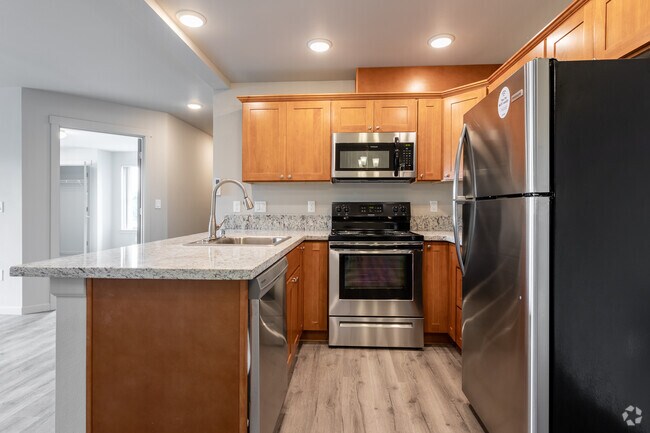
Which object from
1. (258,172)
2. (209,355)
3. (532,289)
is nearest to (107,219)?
(258,172)

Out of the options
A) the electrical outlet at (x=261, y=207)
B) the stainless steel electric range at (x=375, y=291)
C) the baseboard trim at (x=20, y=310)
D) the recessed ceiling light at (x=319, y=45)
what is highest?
the recessed ceiling light at (x=319, y=45)

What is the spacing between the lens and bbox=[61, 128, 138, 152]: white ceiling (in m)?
5.99

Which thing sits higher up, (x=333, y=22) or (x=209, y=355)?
(x=333, y=22)

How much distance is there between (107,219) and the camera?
7.21m

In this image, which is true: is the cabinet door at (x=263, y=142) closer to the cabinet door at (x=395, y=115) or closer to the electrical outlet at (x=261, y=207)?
the electrical outlet at (x=261, y=207)

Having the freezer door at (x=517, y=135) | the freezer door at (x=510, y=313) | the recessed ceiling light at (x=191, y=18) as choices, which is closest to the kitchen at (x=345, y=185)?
the freezer door at (x=510, y=313)

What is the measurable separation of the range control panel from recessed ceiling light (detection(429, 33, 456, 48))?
4.65 ft

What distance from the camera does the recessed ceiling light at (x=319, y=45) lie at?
273 cm

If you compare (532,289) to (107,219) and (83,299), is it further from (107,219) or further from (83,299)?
(107,219)

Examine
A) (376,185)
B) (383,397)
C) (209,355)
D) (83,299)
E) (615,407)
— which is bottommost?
(383,397)

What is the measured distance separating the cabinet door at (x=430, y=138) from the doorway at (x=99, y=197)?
20.5 ft

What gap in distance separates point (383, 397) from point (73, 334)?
167cm

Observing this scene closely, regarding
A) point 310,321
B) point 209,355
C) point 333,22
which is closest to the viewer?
point 209,355

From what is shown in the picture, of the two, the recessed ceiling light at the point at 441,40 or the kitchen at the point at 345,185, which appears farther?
the recessed ceiling light at the point at 441,40
